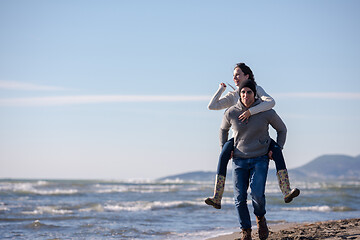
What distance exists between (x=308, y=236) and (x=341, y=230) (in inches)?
25.6

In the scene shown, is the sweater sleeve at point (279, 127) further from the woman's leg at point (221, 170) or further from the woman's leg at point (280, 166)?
the woman's leg at point (221, 170)

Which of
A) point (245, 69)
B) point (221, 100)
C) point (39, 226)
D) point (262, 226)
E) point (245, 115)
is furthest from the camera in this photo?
point (39, 226)

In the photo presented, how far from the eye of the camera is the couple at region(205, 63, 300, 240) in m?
5.41

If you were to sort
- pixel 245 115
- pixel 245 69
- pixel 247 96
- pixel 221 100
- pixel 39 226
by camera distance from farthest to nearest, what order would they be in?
pixel 39 226, pixel 221 100, pixel 245 69, pixel 247 96, pixel 245 115

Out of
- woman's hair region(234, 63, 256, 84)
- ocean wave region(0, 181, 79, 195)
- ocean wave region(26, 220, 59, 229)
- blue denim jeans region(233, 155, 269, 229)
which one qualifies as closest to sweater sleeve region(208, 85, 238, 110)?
woman's hair region(234, 63, 256, 84)

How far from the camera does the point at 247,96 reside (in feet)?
18.1

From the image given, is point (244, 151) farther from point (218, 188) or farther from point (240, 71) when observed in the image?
point (240, 71)

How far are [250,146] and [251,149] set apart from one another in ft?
0.11

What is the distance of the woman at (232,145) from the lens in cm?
542

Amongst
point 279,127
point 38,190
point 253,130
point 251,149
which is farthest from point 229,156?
point 38,190

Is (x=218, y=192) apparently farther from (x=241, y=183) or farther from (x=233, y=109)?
(x=233, y=109)

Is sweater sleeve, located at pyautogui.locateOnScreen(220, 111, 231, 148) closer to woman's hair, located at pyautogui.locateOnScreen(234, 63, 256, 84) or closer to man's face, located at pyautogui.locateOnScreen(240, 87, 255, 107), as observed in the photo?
man's face, located at pyautogui.locateOnScreen(240, 87, 255, 107)

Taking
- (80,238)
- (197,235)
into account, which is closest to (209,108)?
(197,235)

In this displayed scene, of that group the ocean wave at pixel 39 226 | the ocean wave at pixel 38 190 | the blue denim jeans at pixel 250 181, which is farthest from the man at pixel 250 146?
the ocean wave at pixel 38 190
